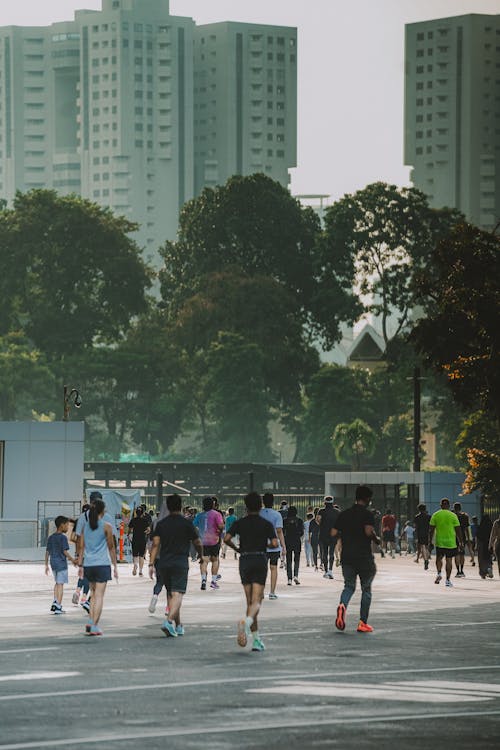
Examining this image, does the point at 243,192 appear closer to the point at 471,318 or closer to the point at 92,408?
the point at 92,408

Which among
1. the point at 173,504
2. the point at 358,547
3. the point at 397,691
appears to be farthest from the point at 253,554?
the point at 397,691

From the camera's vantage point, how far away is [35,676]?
1468 centimetres

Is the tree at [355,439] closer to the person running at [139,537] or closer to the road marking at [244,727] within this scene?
the person running at [139,537]

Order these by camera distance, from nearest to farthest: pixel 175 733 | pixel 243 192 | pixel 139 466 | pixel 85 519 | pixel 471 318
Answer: pixel 175 733
pixel 85 519
pixel 471 318
pixel 139 466
pixel 243 192

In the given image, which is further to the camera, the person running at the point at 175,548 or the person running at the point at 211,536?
the person running at the point at 211,536

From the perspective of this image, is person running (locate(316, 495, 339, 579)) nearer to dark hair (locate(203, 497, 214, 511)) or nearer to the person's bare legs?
dark hair (locate(203, 497, 214, 511))

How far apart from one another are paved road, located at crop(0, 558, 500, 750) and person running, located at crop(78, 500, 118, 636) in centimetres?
36

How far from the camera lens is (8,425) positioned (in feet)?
171

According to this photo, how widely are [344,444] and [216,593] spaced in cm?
7257

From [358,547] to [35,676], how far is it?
18.8 feet

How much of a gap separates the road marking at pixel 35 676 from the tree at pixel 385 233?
9769cm

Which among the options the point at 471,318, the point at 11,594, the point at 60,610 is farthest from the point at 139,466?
the point at 60,610

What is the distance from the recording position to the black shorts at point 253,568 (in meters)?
17.6

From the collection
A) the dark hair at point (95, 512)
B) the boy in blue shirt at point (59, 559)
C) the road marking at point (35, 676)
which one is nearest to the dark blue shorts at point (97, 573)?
the dark hair at point (95, 512)
